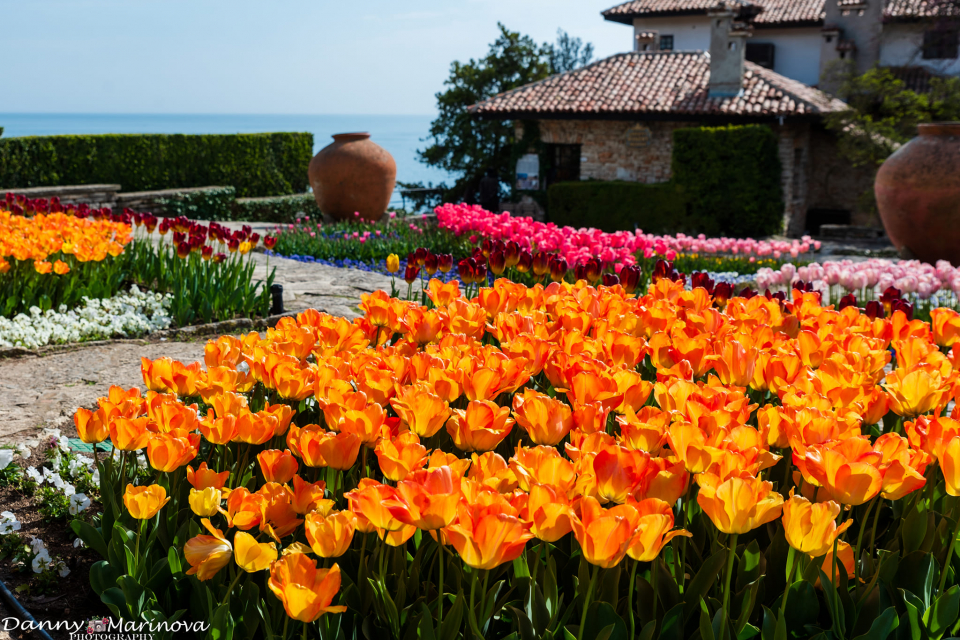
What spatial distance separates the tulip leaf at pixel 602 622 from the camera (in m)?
1.62

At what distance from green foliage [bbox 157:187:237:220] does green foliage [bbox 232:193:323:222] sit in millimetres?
256

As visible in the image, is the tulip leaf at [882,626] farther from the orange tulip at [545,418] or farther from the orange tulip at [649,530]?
the orange tulip at [545,418]

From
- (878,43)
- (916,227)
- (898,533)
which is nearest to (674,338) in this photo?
(898,533)

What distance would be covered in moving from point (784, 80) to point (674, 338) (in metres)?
23.4

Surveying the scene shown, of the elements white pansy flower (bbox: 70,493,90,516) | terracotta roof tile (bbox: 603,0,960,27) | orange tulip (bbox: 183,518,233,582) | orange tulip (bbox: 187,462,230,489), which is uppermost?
terracotta roof tile (bbox: 603,0,960,27)

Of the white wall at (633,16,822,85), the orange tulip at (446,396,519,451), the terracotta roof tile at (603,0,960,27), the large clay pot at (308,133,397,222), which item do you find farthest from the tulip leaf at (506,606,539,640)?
the white wall at (633,16,822,85)

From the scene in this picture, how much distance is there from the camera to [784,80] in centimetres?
2348

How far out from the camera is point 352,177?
15.0 m

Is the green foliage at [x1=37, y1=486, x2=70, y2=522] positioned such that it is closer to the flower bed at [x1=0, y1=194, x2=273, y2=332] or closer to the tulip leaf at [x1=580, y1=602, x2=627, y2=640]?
the tulip leaf at [x1=580, y1=602, x2=627, y2=640]

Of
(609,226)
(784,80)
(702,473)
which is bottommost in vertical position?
(609,226)

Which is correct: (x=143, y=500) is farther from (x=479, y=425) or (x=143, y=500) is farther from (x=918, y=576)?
(x=918, y=576)

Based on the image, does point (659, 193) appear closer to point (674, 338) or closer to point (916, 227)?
point (916, 227)

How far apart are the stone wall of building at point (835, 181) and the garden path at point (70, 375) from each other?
19.9 meters

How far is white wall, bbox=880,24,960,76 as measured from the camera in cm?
2722
